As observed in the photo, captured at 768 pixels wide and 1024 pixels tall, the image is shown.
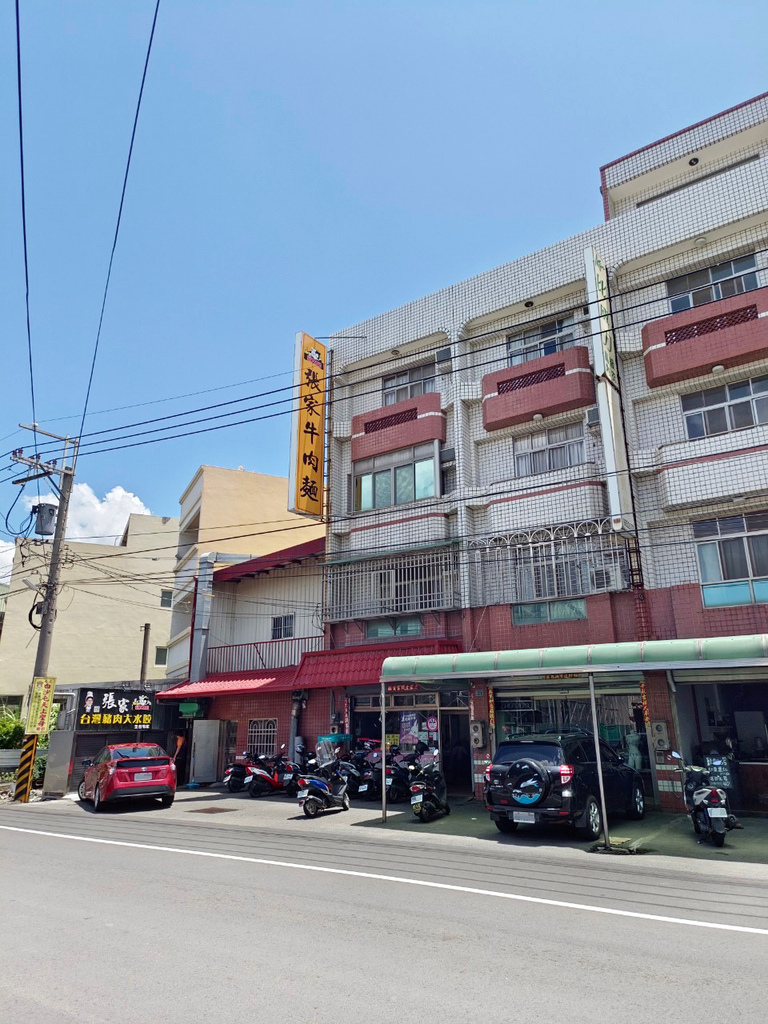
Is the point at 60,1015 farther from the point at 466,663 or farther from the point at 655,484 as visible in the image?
the point at 655,484

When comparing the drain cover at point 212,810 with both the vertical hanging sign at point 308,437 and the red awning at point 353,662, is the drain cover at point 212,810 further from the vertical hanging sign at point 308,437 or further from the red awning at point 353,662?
the vertical hanging sign at point 308,437

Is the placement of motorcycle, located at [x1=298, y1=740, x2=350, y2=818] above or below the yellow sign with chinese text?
below

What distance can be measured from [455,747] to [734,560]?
8.68m

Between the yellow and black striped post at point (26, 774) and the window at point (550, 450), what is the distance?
15.8 metres

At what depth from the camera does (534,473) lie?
19469mm

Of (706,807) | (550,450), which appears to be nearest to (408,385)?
(550,450)

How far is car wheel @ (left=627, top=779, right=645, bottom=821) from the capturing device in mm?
13789

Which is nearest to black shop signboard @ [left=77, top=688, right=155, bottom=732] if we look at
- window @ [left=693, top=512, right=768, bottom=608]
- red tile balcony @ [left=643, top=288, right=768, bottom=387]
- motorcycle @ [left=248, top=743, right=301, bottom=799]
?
motorcycle @ [left=248, top=743, right=301, bottom=799]

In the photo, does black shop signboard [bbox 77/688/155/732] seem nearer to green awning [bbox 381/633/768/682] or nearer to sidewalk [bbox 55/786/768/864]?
sidewalk [bbox 55/786/768/864]

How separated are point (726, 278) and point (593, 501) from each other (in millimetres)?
6274

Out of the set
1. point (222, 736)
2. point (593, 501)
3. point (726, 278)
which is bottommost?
point (222, 736)

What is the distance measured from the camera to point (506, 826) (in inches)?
501

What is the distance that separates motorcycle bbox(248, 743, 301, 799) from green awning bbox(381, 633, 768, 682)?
5705 millimetres

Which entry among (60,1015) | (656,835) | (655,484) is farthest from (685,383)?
(60,1015)
